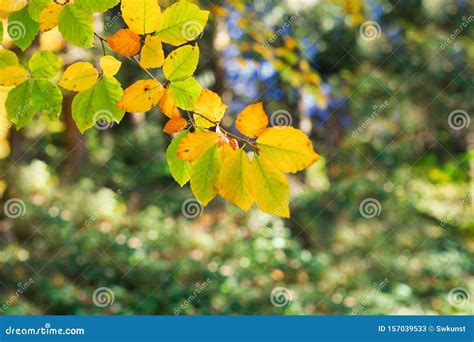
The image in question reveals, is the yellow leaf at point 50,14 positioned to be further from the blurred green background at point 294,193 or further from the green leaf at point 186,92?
the blurred green background at point 294,193

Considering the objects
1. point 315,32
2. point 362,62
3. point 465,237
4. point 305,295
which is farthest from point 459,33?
point 305,295

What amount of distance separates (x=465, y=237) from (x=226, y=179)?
5043mm

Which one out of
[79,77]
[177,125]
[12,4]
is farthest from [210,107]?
[12,4]

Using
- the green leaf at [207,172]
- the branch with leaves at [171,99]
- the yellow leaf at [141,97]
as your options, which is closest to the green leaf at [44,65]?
the branch with leaves at [171,99]

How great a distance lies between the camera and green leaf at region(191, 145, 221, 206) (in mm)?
520

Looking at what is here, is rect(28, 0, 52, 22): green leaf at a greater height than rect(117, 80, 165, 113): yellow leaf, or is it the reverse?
rect(117, 80, 165, 113): yellow leaf

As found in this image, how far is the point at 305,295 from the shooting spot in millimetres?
4109

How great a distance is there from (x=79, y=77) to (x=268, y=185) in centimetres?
23

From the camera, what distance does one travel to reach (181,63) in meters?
0.58

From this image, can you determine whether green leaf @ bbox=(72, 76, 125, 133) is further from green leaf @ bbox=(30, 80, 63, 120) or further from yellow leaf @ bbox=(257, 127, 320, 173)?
yellow leaf @ bbox=(257, 127, 320, 173)

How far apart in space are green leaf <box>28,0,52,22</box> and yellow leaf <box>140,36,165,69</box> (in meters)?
0.14

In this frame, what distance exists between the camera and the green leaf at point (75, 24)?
61cm

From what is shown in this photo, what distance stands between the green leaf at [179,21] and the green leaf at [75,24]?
0.28 ft

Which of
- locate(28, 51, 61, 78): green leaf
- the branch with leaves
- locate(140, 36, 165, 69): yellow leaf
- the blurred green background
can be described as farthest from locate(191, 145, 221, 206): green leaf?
the blurred green background
